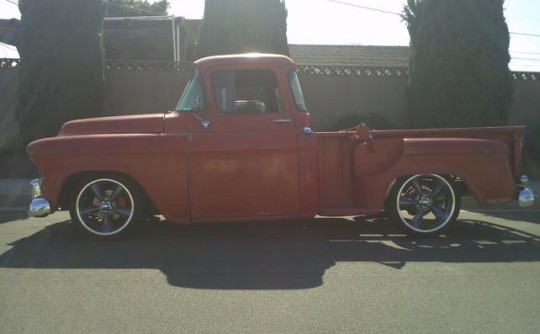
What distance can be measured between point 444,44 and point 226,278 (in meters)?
9.62

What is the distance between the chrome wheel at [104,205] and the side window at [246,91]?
1.49 metres

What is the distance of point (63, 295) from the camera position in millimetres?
4508

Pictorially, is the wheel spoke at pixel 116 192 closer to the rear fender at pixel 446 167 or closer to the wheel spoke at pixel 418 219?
the rear fender at pixel 446 167

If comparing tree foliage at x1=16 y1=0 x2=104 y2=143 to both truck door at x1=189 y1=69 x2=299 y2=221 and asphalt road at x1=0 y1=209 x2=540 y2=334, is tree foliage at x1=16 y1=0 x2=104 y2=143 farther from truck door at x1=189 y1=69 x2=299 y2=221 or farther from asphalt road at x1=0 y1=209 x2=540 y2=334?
truck door at x1=189 y1=69 x2=299 y2=221

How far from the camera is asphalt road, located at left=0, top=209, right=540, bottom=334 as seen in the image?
3.99 meters

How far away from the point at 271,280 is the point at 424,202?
8.11 feet

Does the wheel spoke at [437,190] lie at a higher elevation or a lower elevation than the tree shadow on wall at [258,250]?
higher

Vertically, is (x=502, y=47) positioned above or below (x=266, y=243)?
above

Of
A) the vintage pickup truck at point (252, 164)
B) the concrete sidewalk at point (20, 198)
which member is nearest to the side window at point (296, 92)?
the vintage pickup truck at point (252, 164)

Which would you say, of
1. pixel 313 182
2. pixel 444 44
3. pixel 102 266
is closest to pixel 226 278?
pixel 102 266

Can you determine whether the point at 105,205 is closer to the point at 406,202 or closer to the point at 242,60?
the point at 242,60

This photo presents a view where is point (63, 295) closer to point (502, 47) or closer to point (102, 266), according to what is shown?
point (102, 266)

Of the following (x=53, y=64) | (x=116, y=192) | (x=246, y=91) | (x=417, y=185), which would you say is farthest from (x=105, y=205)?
(x=53, y=64)

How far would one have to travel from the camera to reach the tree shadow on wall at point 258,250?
5.10 m
